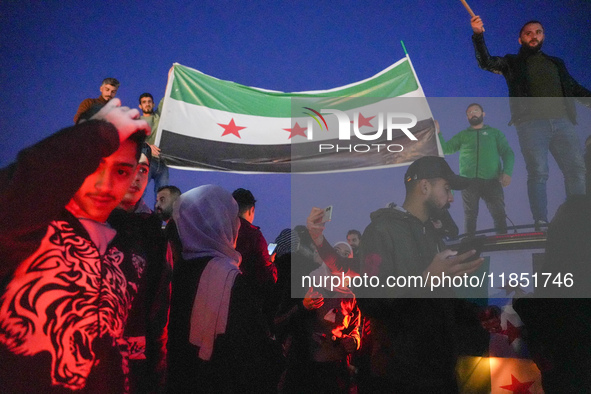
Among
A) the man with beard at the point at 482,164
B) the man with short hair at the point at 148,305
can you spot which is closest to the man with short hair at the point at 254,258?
the man with short hair at the point at 148,305

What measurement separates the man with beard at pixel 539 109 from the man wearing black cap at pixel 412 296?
940 millimetres

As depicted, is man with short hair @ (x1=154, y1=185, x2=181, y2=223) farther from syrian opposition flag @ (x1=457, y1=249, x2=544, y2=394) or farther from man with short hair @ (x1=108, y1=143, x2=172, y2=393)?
syrian opposition flag @ (x1=457, y1=249, x2=544, y2=394)

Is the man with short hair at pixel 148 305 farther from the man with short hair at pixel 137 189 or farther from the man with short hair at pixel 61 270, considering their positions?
the man with short hair at pixel 137 189

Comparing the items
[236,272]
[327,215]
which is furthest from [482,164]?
[236,272]

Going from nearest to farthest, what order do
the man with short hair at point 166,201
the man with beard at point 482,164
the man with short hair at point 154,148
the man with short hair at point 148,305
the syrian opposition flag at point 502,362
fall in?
1. the man with short hair at point 148,305
2. the syrian opposition flag at point 502,362
3. the man with beard at point 482,164
4. the man with short hair at point 166,201
5. the man with short hair at point 154,148

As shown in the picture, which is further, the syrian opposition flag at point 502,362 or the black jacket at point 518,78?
the black jacket at point 518,78

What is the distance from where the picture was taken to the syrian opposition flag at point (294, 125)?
14.2ft

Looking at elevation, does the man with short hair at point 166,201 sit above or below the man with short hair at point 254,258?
above

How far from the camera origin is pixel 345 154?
4629 millimetres

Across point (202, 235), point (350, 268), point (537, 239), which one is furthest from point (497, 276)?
point (202, 235)

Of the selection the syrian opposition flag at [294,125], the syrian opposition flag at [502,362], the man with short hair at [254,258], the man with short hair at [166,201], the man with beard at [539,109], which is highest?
the syrian opposition flag at [294,125]

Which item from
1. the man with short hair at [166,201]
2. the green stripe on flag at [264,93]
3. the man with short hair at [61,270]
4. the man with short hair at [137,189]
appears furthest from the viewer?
the green stripe on flag at [264,93]

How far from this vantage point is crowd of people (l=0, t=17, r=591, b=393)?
932 millimetres

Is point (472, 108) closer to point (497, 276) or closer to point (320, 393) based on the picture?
point (497, 276)
